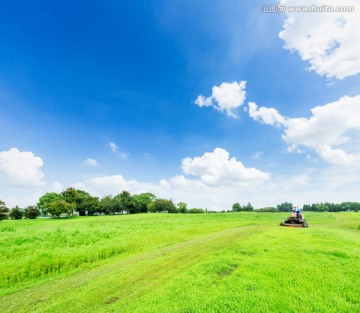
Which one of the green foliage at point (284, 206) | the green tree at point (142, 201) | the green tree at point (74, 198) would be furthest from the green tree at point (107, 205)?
the green foliage at point (284, 206)

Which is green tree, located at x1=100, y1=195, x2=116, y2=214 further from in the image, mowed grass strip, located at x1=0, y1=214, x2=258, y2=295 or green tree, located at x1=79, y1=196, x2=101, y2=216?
mowed grass strip, located at x1=0, y1=214, x2=258, y2=295

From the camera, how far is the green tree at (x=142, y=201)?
11110 centimetres

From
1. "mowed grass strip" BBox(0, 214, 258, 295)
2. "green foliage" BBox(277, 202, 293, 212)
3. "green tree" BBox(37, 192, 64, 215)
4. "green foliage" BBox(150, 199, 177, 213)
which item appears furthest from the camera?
"green foliage" BBox(277, 202, 293, 212)

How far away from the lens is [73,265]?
13.4 meters

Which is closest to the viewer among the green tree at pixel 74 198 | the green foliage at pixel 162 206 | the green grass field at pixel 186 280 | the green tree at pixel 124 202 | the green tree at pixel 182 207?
the green grass field at pixel 186 280

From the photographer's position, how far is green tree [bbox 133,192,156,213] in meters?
111

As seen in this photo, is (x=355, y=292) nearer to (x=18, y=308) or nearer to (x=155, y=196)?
(x=18, y=308)

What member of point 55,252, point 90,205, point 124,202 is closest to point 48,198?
point 90,205

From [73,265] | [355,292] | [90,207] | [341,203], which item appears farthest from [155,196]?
[341,203]

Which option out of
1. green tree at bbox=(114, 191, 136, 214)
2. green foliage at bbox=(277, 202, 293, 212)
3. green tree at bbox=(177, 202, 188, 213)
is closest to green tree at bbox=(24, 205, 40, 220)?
green tree at bbox=(114, 191, 136, 214)

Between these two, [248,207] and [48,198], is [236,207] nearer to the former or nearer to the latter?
[248,207]

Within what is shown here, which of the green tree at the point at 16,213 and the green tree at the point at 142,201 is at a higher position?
the green tree at the point at 142,201

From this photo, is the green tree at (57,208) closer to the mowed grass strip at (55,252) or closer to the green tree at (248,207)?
the mowed grass strip at (55,252)

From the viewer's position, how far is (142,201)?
113438mm
